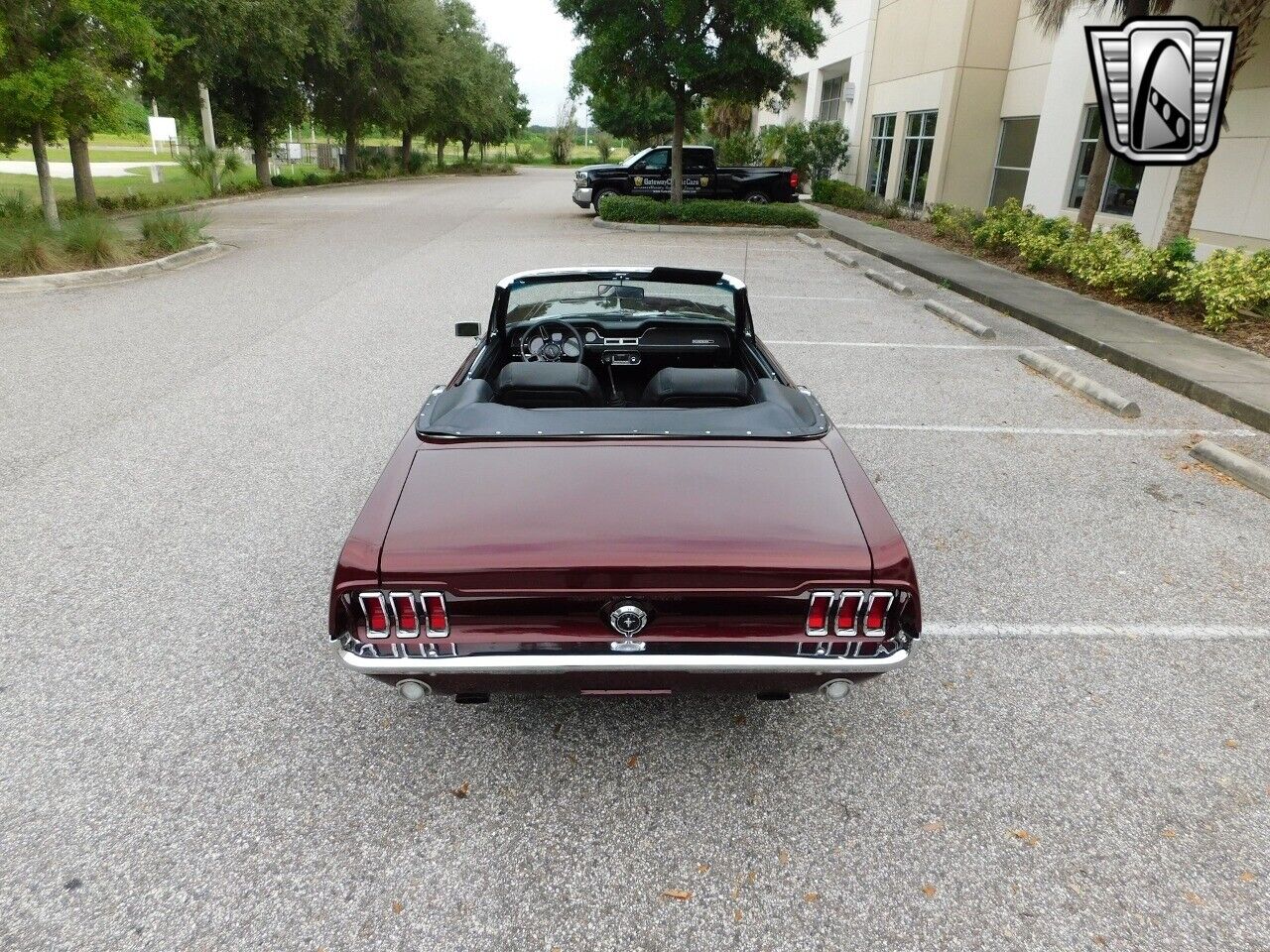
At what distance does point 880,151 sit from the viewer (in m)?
25.7

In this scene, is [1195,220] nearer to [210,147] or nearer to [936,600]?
[936,600]

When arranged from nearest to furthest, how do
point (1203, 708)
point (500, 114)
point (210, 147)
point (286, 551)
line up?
1. point (1203, 708)
2. point (286, 551)
3. point (210, 147)
4. point (500, 114)

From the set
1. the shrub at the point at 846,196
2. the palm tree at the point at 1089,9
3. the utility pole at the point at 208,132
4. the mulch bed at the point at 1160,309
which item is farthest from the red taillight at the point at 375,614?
the utility pole at the point at 208,132

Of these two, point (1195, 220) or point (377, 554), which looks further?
point (1195, 220)

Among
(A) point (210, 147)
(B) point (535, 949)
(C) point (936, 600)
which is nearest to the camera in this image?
(B) point (535, 949)

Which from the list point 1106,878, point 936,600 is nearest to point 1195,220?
point 936,600

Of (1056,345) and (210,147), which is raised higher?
A: (210,147)

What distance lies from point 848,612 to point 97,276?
12.5 meters

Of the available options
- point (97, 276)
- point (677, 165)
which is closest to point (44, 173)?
point (97, 276)

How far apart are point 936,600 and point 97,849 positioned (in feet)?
11.1

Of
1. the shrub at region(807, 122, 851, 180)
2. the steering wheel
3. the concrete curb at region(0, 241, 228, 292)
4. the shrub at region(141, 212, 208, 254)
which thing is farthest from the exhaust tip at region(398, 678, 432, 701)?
the shrub at region(807, 122, 851, 180)

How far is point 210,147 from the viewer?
84.9 ft

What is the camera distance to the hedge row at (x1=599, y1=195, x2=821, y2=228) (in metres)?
19.0

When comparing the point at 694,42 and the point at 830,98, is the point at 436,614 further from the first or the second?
the point at 830,98
